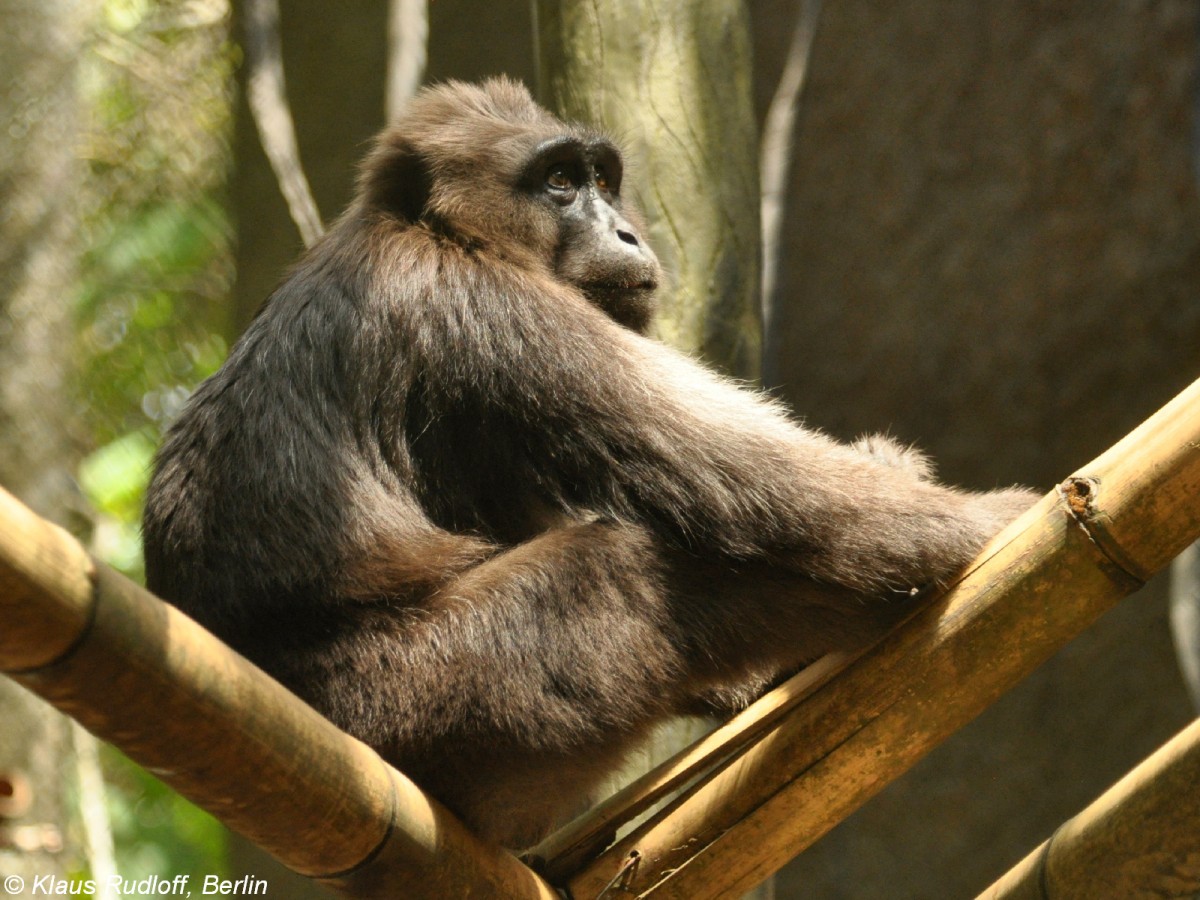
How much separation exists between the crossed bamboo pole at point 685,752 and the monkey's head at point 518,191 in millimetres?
1864

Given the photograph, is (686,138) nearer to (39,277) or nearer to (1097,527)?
(1097,527)

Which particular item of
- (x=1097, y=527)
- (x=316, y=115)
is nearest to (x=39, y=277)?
(x=316, y=115)

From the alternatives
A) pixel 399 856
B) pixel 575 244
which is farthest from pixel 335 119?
pixel 399 856

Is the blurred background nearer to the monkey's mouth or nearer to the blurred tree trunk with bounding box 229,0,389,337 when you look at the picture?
the blurred tree trunk with bounding box 229,0,389,337

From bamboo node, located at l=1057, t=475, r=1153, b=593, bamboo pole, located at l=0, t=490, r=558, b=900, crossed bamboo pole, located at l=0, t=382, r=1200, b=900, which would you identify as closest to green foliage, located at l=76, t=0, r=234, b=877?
crossed bamboo pole, located at l=0, t=382, r=1200, b=900

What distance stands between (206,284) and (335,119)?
4.36 meters

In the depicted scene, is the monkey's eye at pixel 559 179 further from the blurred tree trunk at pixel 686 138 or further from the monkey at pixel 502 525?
the monkey at pixel 502 525

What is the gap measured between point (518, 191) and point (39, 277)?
8.99ft

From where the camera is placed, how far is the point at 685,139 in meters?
5.54

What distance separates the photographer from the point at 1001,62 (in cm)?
849

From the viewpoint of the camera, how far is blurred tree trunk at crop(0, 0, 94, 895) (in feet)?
20.3

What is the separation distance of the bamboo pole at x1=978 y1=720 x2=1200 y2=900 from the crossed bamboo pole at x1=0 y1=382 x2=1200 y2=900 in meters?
0.65

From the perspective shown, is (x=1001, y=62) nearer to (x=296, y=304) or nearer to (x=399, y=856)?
(x=296, y=304)

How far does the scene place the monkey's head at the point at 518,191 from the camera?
488 cm
